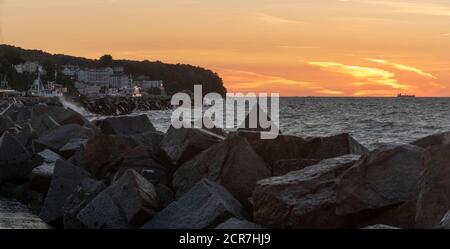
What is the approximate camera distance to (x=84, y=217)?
8.08 metres

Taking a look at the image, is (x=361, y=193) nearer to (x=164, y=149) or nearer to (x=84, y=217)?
(x=84, y=217)

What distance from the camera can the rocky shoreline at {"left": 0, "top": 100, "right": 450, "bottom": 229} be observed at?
22.6 feet

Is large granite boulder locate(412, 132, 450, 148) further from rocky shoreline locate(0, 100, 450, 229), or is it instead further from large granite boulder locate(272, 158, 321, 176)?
large granite boulder locate(272, 158, 321, 176)

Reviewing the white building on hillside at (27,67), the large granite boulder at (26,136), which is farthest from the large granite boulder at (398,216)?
the white building on hillside at (27,67)

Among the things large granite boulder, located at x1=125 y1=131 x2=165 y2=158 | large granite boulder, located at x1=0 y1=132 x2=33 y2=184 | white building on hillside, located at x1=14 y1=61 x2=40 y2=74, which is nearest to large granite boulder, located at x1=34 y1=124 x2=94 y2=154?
large granite boulder, located at x1=0 y1=132 x2=33 y2=184

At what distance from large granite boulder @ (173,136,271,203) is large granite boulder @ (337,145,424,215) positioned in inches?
72.9

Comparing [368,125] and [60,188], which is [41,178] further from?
[368,125]

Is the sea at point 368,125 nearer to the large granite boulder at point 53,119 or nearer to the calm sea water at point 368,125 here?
the calm sea water at point 368,125

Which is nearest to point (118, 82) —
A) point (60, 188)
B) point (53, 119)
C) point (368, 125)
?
point (368, 125)

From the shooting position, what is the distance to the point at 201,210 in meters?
7.25

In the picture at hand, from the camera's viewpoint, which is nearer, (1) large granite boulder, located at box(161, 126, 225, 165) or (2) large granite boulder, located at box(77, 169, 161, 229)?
(2) large granite boulder, located at box(77, 169, 161, 229)

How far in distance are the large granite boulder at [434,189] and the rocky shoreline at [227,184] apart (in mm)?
11
